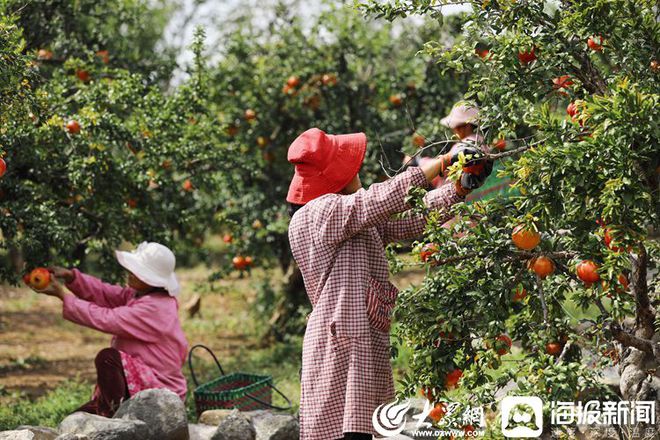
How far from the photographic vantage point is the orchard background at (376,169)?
3.04m

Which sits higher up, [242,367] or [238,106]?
[238,106]

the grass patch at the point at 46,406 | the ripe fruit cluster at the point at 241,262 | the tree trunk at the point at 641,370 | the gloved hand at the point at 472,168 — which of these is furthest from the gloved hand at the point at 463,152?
the ripe fruit cluster at the point at 241,262

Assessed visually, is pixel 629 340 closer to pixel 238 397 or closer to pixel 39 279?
pixel 238 397

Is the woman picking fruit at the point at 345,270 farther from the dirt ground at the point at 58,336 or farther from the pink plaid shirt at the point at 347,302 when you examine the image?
the dirt ground at the point at 58,336

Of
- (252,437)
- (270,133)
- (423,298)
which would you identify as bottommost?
(252,437)

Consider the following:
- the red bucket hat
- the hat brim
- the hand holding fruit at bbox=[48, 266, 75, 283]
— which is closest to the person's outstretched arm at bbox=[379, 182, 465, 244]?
the red bucket hat

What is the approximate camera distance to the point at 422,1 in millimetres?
3447

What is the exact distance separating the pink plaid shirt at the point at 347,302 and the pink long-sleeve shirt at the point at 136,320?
1.90m

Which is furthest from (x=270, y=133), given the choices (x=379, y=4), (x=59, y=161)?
(x=379, y=4)

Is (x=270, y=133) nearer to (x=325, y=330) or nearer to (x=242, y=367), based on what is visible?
(x=242, y=367)

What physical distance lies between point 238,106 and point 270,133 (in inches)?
15.2

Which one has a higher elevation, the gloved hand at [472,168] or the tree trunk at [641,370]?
the gloved hand at [472,168]

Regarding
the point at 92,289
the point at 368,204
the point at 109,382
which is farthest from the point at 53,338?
the point at 368,204

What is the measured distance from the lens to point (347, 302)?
338 cm
